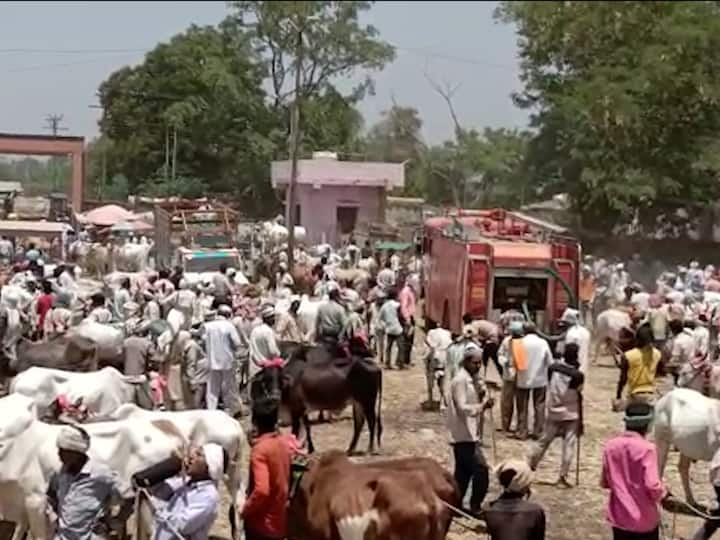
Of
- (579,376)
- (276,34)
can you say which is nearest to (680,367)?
(579,376)

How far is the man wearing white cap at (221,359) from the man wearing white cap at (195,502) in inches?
259

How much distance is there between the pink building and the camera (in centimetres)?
3541

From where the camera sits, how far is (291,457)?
7902 mm

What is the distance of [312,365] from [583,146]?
18197 mm

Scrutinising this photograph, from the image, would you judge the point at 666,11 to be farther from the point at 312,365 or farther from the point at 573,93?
the point at 573,93

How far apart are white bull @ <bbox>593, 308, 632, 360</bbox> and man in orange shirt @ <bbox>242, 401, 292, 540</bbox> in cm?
1320

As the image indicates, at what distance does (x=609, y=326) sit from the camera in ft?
68.5

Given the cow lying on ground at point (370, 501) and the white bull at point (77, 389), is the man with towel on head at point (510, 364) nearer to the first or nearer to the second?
the white bull at point (77, 389)

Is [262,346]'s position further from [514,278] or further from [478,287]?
[514,278]

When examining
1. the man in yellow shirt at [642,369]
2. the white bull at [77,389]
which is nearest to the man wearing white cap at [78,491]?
the white bull at [77,389]

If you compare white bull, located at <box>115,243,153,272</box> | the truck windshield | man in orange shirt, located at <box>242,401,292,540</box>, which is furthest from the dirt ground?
white bull, located at <box>115,243,153,272</box>

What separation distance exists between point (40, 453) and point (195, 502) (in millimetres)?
2207

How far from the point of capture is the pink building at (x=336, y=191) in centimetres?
3541

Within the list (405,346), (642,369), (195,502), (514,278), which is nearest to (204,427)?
(195,502)
